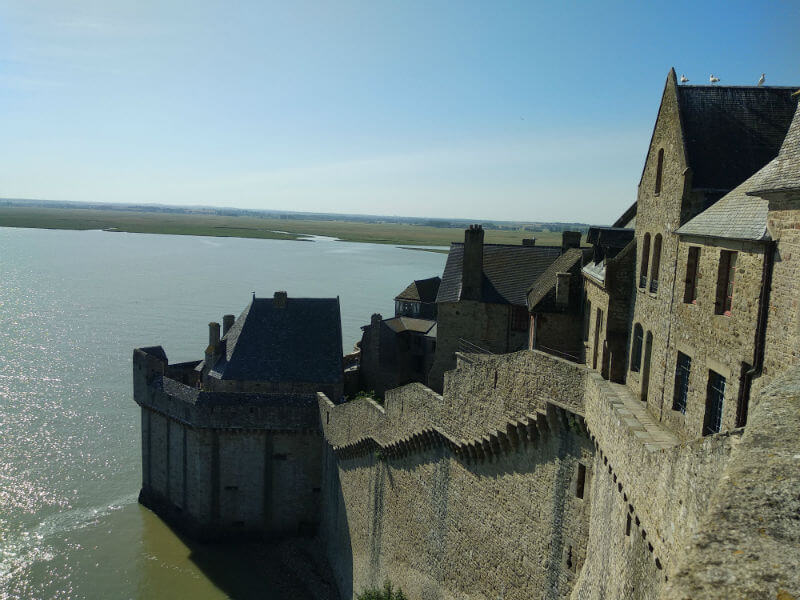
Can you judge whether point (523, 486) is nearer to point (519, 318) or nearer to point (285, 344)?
point (519, 318)

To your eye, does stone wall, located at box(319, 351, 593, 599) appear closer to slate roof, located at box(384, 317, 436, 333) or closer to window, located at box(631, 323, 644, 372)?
window, located at box(631, 323, 644, 372)

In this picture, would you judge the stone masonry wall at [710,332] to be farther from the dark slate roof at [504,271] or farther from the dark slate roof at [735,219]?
the dark slate roof at [504,271]

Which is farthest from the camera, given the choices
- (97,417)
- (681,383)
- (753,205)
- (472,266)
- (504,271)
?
(97,417)

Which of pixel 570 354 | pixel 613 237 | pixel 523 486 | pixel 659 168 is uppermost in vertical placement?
pixel 659 168

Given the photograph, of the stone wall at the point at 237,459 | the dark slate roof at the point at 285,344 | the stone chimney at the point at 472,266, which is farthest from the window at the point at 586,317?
the dark slate roof at the point at 285,344

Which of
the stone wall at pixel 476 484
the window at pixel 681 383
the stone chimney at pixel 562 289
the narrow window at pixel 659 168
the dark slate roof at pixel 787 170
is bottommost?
the stone wall at pixel 476 484

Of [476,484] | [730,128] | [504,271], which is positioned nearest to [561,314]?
[504,271]

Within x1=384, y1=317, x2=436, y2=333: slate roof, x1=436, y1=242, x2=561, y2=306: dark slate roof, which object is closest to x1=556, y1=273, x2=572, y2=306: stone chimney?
x1=436, y1=242, x2=561, y2=306: dark slate roof
